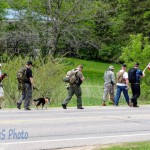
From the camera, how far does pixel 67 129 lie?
45.0ft

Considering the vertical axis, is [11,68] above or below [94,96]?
above

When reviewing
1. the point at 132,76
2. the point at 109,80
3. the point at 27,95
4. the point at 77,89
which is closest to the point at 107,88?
the point at 109,80

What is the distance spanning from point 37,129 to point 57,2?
3449 cm

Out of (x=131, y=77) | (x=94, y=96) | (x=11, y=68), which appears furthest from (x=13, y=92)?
(x=94, y=96)

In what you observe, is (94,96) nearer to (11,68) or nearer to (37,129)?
(11,68)

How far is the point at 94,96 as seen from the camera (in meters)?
31.1

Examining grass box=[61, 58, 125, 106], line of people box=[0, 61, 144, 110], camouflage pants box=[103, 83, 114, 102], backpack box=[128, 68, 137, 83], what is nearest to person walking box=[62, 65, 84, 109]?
line of people box=[0, 61, 144, 110]

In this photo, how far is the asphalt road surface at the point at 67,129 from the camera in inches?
448

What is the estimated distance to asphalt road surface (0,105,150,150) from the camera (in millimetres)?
11391

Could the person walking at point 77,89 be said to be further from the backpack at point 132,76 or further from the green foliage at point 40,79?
the green foliage at point 40,79

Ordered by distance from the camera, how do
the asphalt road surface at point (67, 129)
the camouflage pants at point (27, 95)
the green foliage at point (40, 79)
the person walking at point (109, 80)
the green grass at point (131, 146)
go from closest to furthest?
the green grass at point (131, 146) < the asphalt road surface at point (67, 129) < the camouflage pants at point (27, 95) < the green foliage at point (40, 79) < the person walking at point (109, 80)

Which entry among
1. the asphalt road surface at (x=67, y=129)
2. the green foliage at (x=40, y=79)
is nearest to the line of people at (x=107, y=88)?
the asphalt road surface at (x=67, y=129)

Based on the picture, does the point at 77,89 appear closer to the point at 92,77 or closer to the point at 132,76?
the point at 132,76

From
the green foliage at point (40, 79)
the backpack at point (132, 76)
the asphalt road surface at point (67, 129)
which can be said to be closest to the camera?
the asphalt road surface at point (67, 129)
